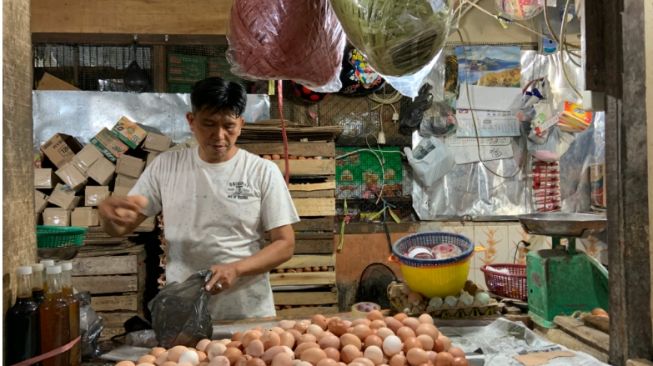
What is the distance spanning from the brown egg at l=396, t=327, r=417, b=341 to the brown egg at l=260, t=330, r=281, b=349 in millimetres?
401

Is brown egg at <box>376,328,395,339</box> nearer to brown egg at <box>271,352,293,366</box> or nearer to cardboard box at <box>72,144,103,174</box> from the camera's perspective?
brown egg at <box>271,352,293,366</box>

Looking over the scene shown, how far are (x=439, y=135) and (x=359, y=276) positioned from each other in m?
1.89

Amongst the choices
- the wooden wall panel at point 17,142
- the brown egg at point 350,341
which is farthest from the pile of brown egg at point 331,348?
the wooden wall panel at point 17,142

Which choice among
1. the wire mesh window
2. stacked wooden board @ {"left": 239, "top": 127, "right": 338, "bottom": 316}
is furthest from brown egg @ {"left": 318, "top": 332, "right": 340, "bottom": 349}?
the wire mesh window

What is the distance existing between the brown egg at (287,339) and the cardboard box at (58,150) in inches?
167

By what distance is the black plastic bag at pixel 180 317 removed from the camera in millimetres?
1918

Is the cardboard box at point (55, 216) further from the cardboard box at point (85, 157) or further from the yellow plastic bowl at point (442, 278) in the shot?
the yellow plastic bowl at point (442, 278)

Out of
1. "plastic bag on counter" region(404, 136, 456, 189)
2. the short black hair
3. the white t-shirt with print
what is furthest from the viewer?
"plastic bag on counter" region(404, 136, 456, 189)

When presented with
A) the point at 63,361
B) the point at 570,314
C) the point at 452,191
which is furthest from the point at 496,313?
the point at 452,191

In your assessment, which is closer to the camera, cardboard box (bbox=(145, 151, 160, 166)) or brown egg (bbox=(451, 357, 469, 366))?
brown egg (bbox=(451, 357, 469, 366))

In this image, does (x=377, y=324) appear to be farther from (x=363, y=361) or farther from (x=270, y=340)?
(x=270, y=340)

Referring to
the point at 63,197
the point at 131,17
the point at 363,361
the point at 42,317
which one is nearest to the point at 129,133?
the point at 63,197

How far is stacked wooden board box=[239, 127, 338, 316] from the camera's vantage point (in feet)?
16.3

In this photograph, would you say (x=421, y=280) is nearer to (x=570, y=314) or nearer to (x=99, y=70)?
(x=570, y=314)
